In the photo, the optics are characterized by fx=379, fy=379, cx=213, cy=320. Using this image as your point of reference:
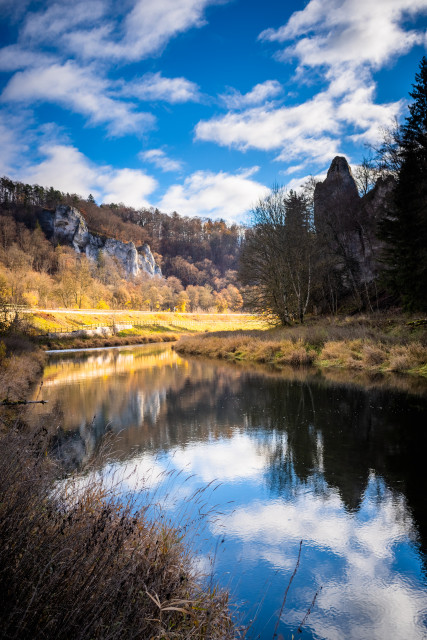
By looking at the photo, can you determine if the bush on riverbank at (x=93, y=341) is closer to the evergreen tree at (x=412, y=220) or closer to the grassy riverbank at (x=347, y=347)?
the grassy riverbank at (x=347, y=347)

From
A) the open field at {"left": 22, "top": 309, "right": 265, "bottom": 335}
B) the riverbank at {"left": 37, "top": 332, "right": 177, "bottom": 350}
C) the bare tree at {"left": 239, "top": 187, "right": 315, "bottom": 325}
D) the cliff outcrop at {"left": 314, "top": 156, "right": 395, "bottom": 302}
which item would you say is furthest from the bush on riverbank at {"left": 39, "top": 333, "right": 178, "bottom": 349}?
the cliff outcrop at {"left": 314, "top": 156, "right": 395, "bottom": 302}

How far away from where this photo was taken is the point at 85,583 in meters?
2.20

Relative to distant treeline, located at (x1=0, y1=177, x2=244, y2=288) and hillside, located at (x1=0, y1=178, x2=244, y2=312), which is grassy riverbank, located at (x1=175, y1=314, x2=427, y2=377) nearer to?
hillside, located at (x1=0, y1=178, x2=244, y2=312)

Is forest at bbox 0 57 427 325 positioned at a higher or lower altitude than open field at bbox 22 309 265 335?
higher

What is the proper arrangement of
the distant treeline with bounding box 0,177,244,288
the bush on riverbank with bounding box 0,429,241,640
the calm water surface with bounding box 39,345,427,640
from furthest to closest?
1. the distant treeline with bounding box 0,177,244,288
2. the calm water surface with bounding box 39,345,427,640
3. the bush on riverbank with bounding box 0,429,241,640

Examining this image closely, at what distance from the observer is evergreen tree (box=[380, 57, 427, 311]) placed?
15031 mm

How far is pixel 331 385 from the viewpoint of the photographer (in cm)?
1369

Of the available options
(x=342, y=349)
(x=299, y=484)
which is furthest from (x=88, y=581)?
(x=342, y=349)

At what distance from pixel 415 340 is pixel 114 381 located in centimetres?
1303

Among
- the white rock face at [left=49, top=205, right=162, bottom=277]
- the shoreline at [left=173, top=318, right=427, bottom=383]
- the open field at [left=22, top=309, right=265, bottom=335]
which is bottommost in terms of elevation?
the shoreline at [left=173, top=318, right=427, bottom=383]

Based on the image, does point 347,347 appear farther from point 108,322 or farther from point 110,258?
point 110,258

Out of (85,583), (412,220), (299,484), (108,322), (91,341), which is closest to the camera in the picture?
(85,583)

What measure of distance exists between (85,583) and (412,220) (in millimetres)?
17631

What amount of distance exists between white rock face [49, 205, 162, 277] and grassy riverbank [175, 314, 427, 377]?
92.1 m
